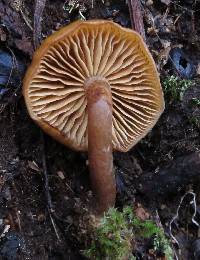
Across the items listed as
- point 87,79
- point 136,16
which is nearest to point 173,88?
point 136,16

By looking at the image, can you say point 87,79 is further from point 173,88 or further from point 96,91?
point 173,88

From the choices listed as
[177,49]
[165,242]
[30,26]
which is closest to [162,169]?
[165,242]

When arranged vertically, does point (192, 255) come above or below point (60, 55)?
below

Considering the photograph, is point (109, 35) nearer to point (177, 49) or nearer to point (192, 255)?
point (177, 49)

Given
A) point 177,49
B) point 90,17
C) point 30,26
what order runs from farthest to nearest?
point 177,49 → point 90,17 → point 30,26

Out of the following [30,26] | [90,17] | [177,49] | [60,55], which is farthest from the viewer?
[177,49]
